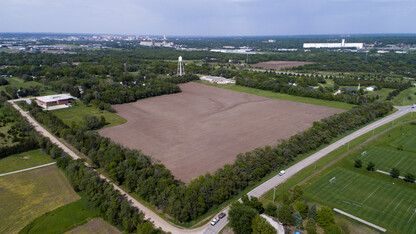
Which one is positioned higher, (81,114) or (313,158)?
(81,114)

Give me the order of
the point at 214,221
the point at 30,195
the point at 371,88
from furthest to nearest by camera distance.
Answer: the point at 371,88, the point at 30,195, the point at 214,221

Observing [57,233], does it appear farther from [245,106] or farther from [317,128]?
[245,106]

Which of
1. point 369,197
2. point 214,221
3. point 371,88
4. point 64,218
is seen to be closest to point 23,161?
point 64,218

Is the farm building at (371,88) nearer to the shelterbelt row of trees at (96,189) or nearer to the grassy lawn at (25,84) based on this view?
the shelterbelt row of trees at (96,189)

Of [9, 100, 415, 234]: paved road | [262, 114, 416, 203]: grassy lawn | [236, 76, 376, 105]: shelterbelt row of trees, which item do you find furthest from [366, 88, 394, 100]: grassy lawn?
[262, 114, 416, 203]: grassy lawn

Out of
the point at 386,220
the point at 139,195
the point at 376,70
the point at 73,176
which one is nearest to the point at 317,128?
the point at 386,220

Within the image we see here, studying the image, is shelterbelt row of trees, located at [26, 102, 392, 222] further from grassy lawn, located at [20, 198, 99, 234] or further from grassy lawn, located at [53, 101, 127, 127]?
grassy lawn, located at [53, 101, 127, 127]

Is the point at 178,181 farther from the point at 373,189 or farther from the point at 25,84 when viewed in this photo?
the point at 25,84
